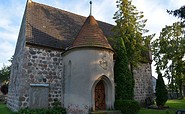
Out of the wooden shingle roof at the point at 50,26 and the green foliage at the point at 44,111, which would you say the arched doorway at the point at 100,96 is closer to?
the green foliage at the point at 44,111

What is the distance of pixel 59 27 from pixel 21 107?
689cm

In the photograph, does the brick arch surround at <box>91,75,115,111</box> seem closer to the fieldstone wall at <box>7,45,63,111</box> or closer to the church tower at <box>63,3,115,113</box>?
the church tower at <box>63,3,115,113</box>

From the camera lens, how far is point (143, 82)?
686 inches

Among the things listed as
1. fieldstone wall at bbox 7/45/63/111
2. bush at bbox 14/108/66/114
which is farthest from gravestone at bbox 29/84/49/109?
bush at bbox 14/108/66/114

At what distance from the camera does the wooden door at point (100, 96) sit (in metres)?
11.4

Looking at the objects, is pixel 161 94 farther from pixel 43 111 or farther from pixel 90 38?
pixel 43 111

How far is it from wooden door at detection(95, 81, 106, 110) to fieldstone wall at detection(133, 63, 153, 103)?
5.52 metres

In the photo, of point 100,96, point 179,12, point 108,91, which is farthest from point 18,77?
point 179,12

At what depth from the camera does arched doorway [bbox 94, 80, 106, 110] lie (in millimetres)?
11406

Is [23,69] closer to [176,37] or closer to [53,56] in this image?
[53,56]

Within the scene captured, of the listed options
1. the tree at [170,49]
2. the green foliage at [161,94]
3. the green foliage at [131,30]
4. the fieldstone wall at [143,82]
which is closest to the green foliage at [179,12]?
the green foliage at [131,30]

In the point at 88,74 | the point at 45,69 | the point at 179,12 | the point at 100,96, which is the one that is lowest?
the point at 100,96

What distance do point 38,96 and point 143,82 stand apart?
10.5 m

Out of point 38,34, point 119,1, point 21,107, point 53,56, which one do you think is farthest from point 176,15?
point 21,107
